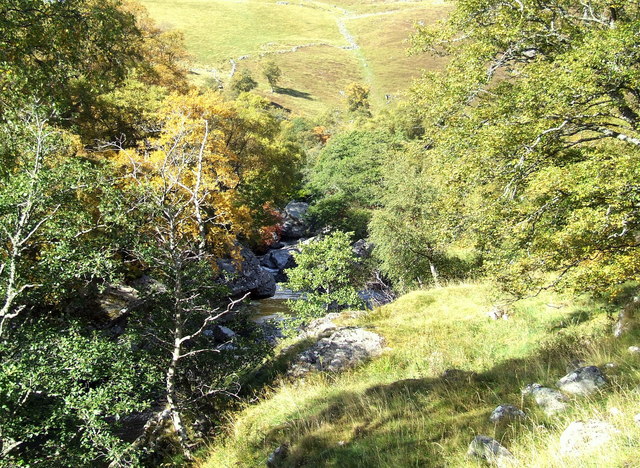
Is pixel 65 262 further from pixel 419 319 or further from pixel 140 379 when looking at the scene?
pixel 419 319

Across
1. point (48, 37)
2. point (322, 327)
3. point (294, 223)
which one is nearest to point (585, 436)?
point (48, 37)

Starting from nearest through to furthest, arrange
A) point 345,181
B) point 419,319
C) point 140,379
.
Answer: point 140,379 → point 419,319 → point 345,181

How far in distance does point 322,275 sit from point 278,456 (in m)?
13.8

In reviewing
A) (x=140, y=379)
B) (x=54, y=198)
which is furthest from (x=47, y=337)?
(x=54, y=198)

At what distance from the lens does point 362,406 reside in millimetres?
7012

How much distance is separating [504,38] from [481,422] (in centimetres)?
1157

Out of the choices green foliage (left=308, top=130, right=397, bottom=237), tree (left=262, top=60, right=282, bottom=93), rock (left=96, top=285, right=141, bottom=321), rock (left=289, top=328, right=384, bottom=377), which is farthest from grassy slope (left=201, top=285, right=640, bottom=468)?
tree (left=262, top=60, right=282, bottom=93)

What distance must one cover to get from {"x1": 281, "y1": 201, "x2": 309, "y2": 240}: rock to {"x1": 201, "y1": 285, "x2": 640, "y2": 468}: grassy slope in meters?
36.5

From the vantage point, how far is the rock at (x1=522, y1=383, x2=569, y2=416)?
17.0ft

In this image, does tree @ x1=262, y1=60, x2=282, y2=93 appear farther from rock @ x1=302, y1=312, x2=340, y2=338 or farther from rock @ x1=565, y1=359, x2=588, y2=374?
rock @ x1=565, y1=359, x2=588, y2=374

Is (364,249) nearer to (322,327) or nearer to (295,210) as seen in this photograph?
(295,210)

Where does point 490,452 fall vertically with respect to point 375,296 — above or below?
above

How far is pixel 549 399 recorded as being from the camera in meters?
5.41

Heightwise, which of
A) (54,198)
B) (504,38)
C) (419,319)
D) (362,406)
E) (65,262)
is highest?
(504,38)
